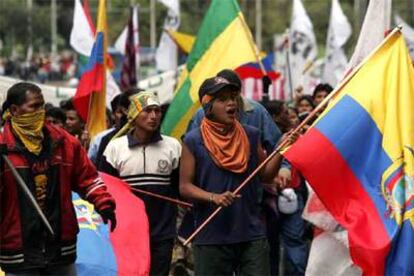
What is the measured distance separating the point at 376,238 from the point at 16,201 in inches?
76.8

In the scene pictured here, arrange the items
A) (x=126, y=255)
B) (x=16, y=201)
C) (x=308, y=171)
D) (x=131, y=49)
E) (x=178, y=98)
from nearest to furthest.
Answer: (x=16, y=201) < (x=308, y=171) < (x=126, y=255) < (x=178, y=98) < (x=131, y=49)

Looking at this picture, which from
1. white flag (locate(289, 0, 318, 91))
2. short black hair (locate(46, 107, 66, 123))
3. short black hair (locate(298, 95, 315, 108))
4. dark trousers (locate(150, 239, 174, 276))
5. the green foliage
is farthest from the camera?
the green foliage

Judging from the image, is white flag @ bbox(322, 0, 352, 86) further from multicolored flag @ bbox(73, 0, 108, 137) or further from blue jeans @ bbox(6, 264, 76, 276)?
blue jeans @ bbox(6, 264, 76, 276)

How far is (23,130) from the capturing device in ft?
21.6

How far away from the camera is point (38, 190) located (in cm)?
658

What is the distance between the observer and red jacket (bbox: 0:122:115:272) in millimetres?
6492

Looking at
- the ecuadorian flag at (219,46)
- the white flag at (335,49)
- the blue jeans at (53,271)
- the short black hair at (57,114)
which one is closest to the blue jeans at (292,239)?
the ecuadorian flag at (219,46)

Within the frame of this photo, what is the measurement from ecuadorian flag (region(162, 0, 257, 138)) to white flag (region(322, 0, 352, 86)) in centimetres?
544

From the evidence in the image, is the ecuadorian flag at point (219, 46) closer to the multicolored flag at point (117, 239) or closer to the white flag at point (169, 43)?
the multicolored flag at point (117, 239)

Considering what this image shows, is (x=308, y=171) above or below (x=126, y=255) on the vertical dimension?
above

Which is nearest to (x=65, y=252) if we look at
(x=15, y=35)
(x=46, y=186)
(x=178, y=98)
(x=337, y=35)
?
(x=46, y=186)

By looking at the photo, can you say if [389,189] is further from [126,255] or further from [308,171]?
[126,255]

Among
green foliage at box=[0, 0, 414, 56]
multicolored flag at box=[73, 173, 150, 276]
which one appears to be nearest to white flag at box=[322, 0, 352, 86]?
multicolored flag at box=[73, 173, 150, 276]

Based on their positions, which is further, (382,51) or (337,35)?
(337,35)
